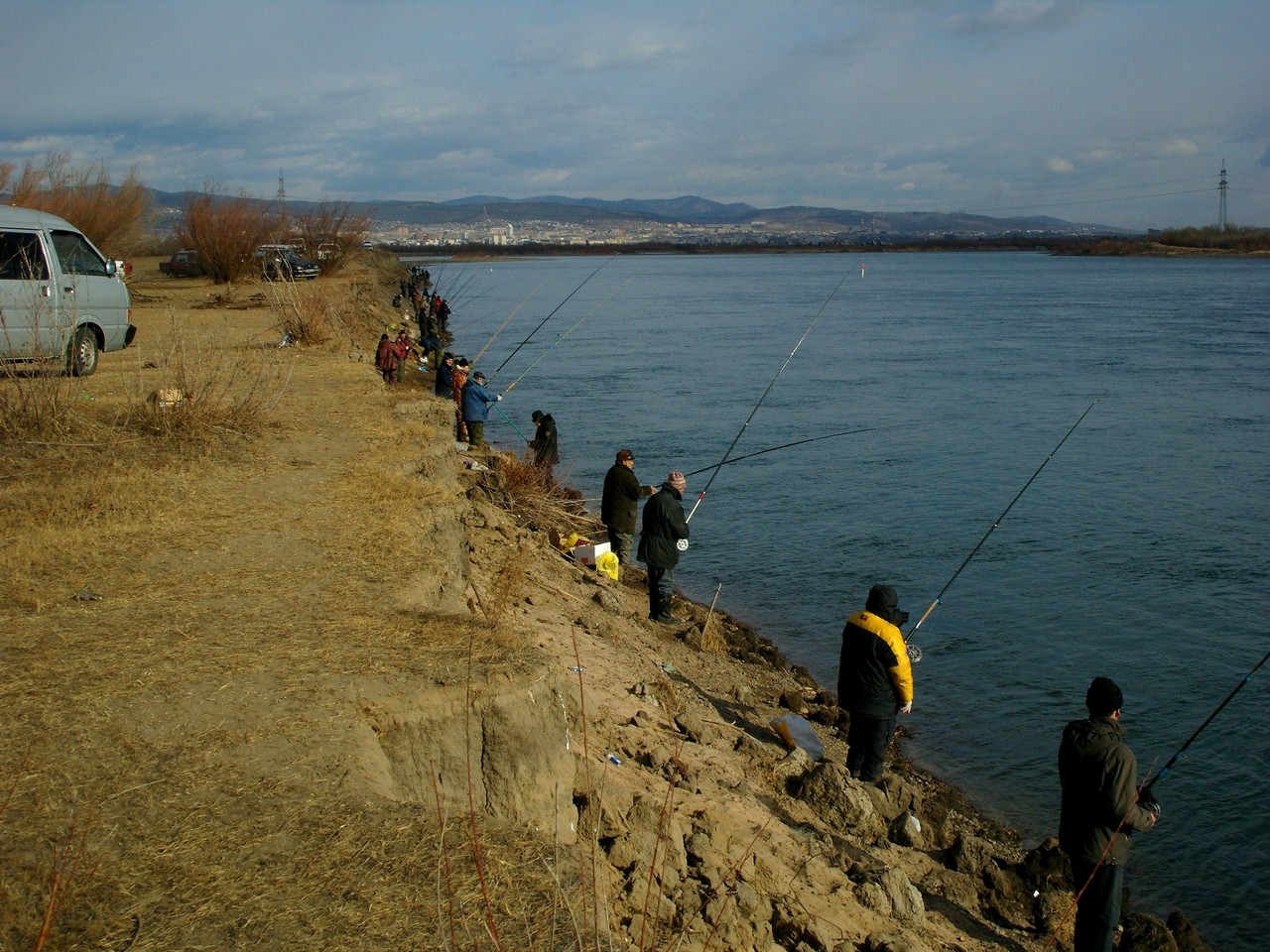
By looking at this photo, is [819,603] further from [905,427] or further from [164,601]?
[905,427]

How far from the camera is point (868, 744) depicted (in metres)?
7.37

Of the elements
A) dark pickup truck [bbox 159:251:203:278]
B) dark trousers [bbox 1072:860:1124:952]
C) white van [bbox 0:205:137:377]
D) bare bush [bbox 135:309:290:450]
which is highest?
dark pickup truck [bbox 159:251:203:278]

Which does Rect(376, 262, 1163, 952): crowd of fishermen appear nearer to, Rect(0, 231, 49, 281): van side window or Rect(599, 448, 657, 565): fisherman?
Rect(599, 448, 657, 565): fisherman

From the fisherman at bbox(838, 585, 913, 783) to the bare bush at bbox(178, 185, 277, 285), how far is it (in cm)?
2992

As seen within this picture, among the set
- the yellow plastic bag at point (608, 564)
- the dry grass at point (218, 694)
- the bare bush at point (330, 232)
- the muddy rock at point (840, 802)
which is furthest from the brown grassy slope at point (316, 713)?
the bare bush at point (330, 232)

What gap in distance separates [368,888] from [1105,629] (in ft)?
32.8

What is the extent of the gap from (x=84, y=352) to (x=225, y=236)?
23203mm

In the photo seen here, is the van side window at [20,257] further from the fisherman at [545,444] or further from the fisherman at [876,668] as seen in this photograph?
the fisherman at [876,668]

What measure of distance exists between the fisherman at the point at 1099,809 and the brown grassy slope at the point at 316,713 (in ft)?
2.43

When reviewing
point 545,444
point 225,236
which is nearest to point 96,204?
point 225,236

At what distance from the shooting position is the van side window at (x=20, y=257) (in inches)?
448

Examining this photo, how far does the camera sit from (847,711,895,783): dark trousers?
23.9ft

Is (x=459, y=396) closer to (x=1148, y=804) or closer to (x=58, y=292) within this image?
(x=58, y=292)

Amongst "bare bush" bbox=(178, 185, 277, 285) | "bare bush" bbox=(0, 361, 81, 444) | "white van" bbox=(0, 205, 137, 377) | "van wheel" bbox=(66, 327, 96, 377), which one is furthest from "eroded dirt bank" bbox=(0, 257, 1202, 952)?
"bare bush" bbox=(178, 185, 277, 285)
